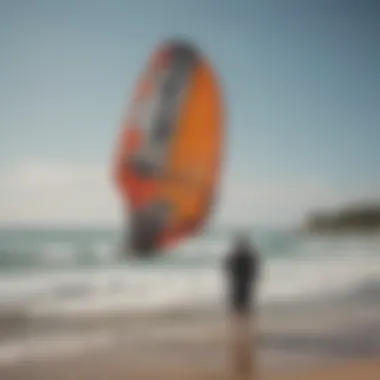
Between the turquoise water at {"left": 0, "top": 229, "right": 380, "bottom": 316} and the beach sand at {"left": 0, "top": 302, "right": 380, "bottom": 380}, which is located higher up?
the turquoise water at {"left": 0, "top": 229, "right": 380, "bottom": 316}

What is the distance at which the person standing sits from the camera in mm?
2336

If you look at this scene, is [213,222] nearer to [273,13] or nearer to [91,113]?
[91,113]

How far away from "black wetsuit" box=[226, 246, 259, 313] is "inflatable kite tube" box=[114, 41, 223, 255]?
16 cm

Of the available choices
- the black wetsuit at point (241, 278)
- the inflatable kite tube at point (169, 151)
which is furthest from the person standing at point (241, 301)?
the inflatable kite tube at point (169, 151)

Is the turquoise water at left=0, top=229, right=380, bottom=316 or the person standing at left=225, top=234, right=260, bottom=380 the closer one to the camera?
the turquoise water at left=0, top=229, right=380, bottom=316

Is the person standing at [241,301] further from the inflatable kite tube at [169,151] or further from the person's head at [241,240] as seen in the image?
the inflatable kite tube at [169,151]

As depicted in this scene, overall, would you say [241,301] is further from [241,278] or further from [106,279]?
[106,279]

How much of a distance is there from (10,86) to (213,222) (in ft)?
2.53

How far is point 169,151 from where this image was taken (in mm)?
2332

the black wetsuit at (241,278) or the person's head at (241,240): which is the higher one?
the person's head at (241,240)

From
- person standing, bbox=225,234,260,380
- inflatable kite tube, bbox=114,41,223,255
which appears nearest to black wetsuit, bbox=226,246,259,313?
person standing, bbox=225,234,260,380

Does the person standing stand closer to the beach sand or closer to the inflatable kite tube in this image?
the beach sand

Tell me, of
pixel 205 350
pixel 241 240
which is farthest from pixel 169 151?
pixel 205 350

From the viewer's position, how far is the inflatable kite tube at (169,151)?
2.30m
